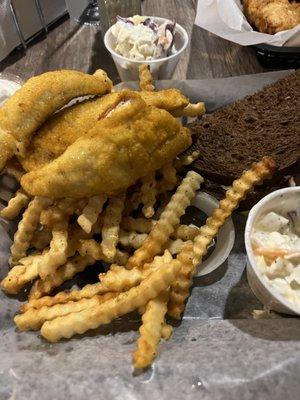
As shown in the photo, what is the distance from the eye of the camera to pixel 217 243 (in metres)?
1.46

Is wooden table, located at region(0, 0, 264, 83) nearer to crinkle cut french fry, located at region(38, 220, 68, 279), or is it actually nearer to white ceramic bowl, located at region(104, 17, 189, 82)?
white ceramic bowl, located at region(104, 17, 189, 82)

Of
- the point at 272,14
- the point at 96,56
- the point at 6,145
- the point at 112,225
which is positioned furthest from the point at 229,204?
the point at 96,56

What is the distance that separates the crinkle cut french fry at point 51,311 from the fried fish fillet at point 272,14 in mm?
1446

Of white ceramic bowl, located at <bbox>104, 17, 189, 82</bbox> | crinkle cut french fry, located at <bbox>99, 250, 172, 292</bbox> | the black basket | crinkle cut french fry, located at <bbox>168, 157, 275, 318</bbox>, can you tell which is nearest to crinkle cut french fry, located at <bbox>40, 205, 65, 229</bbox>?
crinkle cut french fry, located at <bbox>99, 250, 172, 292</bbox>

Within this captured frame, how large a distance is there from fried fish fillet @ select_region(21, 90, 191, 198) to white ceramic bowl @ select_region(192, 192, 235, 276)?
281 mm

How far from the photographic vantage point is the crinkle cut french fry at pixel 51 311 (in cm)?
111

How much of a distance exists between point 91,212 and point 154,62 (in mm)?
842

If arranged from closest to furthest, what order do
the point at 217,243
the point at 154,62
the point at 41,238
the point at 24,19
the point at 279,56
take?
the point at 41,238
the point at 217,243
the point at 154,62
the point at 279,56
the point at 24,19

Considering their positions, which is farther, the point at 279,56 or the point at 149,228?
the point at 279,56

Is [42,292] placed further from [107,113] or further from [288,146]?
[288,146]

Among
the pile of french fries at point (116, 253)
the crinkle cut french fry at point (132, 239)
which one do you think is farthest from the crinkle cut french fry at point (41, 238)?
the crinkle cut french fry at point (132, 239)

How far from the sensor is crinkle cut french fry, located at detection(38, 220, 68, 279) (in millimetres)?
1168

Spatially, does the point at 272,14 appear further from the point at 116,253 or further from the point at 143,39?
the point at 116,253

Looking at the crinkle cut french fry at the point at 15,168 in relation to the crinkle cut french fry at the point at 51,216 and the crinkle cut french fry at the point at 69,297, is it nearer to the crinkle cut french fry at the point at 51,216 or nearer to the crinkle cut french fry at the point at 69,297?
the crinkle cut french fry at the point at 51,216
